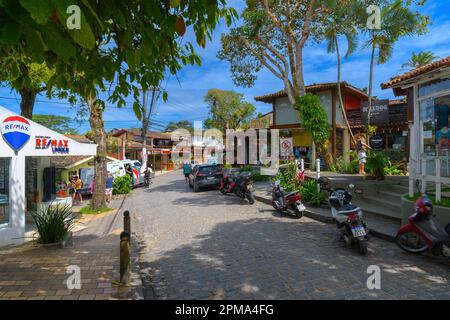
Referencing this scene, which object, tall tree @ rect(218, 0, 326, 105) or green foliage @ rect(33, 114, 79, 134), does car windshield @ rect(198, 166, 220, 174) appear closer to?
tall tree @ rect(218, 0, 326, 105)

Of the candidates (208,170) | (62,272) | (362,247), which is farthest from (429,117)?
(208,170)

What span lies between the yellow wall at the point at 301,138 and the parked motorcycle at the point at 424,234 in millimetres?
17224

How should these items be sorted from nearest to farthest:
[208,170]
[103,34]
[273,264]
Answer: [103,34] → [273,264] → [208,170]

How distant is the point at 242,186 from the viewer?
12812 millimetres

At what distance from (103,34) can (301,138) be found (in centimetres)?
2085

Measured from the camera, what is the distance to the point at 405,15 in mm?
14492

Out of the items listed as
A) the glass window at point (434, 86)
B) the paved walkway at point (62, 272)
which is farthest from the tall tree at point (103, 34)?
the glass window at point (434, 86)

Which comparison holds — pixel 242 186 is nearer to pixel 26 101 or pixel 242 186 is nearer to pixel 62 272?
pixel 62 272

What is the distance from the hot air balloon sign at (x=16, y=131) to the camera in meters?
6.57

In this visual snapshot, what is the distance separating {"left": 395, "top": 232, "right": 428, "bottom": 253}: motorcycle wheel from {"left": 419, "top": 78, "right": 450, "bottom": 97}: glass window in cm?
433

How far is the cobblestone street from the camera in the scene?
14.6ft

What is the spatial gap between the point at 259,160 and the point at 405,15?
14200 millimetres

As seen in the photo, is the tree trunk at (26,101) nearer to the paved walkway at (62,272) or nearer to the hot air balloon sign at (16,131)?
the hot air balloon sign at (16,131)

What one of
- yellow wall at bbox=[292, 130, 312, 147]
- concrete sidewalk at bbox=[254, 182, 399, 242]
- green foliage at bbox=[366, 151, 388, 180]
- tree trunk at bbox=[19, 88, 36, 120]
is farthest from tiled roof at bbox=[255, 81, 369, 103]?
tree trunk at bbox=[19, 88, 36, 120]
